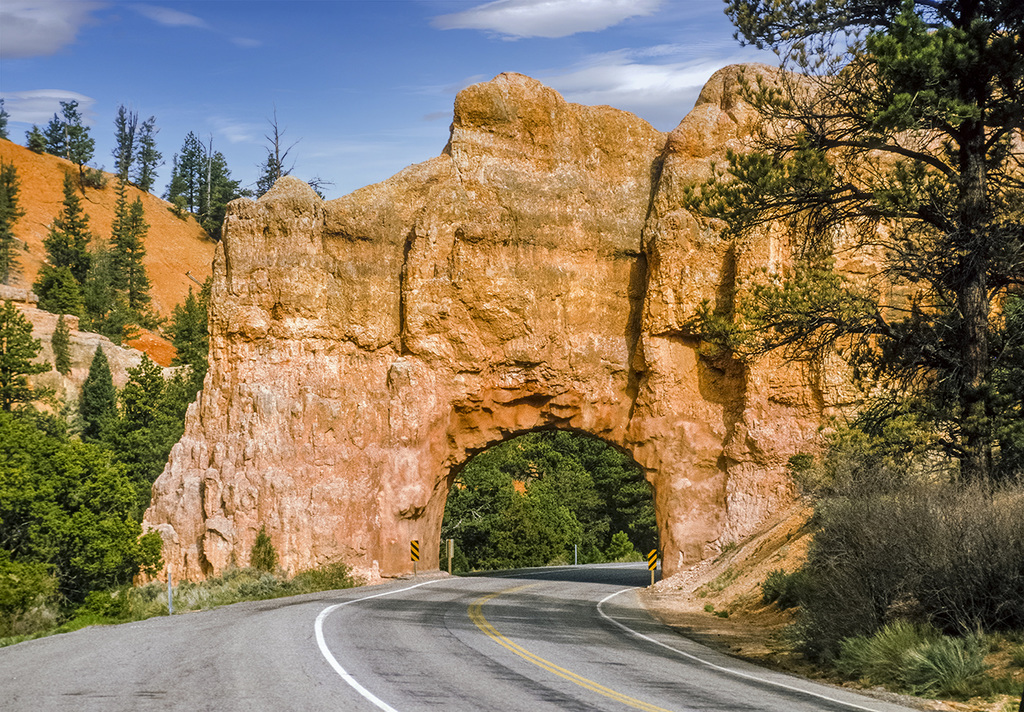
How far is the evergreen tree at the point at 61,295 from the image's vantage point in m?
72.3

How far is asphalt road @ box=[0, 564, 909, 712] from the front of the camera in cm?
1057

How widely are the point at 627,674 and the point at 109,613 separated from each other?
14.3 metres

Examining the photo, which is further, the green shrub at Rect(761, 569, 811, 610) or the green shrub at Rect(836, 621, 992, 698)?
the green shrub at Rect(761, 569, 811, 610)

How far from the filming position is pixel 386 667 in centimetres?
1266

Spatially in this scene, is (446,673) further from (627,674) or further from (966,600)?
(966,600)

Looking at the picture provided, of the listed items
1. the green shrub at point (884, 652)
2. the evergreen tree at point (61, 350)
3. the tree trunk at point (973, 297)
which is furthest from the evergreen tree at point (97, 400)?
the green shrub at point (884, 652)

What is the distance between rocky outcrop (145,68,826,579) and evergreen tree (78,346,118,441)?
26.3 metres

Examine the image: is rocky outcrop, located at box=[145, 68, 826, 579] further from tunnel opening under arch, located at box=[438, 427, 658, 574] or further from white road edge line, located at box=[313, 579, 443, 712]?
white road edge line, located at box=[313, 579, 443, 712]

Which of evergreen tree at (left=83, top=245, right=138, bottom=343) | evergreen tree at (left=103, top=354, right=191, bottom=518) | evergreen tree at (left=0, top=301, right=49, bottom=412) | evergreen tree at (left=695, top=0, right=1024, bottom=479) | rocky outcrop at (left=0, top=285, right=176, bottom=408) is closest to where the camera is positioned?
evergreen tree at (left=695, top=0, right=1024, bottom=479)

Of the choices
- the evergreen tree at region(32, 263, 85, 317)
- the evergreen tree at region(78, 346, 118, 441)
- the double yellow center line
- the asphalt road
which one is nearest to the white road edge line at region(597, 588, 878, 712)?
the asphalt road

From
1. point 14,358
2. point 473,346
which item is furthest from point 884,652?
point 14,358

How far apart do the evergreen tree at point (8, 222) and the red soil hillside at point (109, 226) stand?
2.00 metres

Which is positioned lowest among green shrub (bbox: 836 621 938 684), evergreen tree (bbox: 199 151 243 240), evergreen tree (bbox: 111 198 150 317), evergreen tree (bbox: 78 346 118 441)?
green shrub (bbox: 836 621 938 684)

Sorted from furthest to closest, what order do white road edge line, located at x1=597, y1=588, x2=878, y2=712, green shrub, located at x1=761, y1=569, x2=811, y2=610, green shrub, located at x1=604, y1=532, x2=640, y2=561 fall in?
green shrub, located at x1=604, y1=532, x2=640, y2=561, green shrub, located at x1=761, y1=569, x2=811, y2=610, white road edge line, located at x1=597, y1=588, x2=878, y2=712
